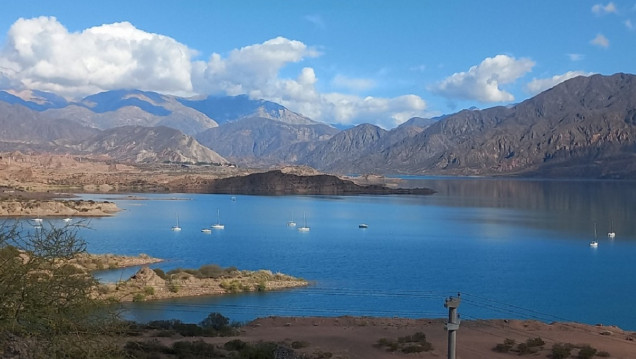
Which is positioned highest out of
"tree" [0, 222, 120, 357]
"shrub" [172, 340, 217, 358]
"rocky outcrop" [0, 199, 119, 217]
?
"tree" [0, 222, 120, 357]

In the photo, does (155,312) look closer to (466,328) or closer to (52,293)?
(466,328)

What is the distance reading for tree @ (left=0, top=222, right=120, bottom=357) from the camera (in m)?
10.1

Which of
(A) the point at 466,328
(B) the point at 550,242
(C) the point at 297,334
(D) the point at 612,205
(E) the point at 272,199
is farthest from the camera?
(E) the point at 272,199

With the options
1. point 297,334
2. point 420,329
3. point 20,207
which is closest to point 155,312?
point 297,334

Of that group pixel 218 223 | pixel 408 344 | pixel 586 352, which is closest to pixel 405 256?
pixel 408 344

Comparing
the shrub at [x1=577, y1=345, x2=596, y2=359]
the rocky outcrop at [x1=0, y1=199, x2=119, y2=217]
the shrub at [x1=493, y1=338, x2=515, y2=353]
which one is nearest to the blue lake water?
the rocky outcrop at [x1=0, y1=199, x2=119, y2=217]

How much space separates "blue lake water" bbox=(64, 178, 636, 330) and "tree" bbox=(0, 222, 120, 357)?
372 inches

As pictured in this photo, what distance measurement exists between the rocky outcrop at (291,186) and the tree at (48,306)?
6743 inches

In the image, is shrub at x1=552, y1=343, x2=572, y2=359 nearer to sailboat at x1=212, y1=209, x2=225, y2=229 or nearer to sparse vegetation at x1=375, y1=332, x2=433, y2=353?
sparse vegetation at x1=375, y1=332, x2=433, y2=353

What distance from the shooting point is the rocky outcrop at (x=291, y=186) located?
186m

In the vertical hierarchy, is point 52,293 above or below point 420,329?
above

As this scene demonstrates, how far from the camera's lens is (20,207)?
95.8 metres

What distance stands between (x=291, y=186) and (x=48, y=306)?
593 feet

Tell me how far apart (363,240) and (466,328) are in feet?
146
